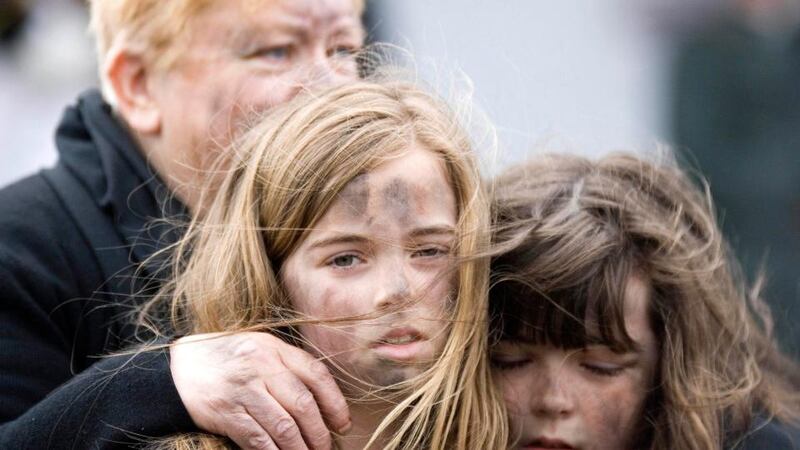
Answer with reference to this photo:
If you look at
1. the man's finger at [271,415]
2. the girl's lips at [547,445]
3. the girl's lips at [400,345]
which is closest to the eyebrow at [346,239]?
the girl's lips at [400,345]

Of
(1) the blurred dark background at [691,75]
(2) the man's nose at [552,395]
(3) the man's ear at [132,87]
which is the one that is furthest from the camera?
(1) the blurred dark background at [691,75]

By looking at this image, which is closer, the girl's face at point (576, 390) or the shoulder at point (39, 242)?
the girl's face at point (576, 390)

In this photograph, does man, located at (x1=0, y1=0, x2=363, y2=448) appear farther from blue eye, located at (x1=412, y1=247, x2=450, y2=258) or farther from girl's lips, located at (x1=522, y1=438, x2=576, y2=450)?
girl's lips, located at (x1=522, y1=438, x2=576, y2=450)

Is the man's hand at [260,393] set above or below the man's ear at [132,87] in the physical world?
below

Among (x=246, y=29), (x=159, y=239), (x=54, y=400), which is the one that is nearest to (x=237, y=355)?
(x=54, y=400)

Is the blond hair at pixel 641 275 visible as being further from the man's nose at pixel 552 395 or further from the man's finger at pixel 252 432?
the man's finger at pixel 252 432

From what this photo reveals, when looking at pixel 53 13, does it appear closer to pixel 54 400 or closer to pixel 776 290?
pixel 776 290

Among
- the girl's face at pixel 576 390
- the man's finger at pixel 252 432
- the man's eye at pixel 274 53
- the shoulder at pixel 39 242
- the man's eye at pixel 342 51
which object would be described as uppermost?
the man's eye at pixel 274 53

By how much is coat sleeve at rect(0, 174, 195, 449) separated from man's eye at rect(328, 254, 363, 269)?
296 millimetres

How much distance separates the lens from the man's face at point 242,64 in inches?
91.9

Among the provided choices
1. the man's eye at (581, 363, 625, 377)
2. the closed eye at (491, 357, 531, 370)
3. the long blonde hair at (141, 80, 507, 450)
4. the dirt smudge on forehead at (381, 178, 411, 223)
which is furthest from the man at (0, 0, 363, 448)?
the man's eye at (581, 363, 625, 377)

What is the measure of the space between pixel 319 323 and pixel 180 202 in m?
0.62

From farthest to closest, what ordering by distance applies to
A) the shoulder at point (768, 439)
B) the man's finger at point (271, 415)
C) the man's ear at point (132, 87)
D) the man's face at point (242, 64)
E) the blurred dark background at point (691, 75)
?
the blurred dark background at point (691, 75) < the man's ear at point (132, 87) < the man's face at point (242, 64) < the shoulder at point (768, 439) < the man's finger at point (271, 415)

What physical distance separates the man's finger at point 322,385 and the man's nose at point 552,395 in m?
0.34
